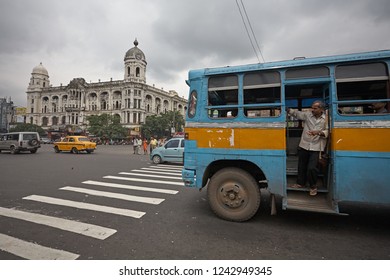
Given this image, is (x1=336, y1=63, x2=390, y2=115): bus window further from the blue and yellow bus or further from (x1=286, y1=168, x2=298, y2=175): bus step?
(x1=286, y1=168, x2=298, y2=175): bus step

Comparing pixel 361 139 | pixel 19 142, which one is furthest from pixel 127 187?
pixel 19 142

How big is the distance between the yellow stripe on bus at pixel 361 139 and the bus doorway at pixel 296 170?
33 cm

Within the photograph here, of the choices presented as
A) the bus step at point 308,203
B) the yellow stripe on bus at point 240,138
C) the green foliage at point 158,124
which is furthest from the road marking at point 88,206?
the green foliage at point 158,124

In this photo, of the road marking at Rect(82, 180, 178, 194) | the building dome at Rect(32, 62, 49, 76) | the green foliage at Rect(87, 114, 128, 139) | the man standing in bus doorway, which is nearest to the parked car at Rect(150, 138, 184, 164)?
the road marking at Rect(82, 180, 178, 194)

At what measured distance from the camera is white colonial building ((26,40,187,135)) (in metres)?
71.8

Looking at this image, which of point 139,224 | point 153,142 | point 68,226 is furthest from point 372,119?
point 153,142

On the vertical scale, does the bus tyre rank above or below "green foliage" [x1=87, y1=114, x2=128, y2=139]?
below

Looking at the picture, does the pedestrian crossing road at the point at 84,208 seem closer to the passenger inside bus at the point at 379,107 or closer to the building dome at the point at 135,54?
the passenger inside bus at the point at 379,107

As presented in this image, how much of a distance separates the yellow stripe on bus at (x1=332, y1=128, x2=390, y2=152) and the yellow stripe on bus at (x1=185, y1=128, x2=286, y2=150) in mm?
893

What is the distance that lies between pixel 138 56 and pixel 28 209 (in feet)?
255

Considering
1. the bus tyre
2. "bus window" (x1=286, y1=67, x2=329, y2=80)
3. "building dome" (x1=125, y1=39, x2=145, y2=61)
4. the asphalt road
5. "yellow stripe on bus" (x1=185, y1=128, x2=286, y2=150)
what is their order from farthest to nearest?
"building dome" (x1=125, y1=39, x2=145, y2=61), the bus tyre, "yellow stripe on bus" (x1=185, y1=128, x2=286, y2=150), "bus window" (x1=286, y1=67, x2=329, y2=80), the asphalt road

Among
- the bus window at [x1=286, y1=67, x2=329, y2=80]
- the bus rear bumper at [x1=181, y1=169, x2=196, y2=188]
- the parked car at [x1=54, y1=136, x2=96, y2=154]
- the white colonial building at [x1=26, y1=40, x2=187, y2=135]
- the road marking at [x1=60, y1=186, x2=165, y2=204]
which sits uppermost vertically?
the white colonial building at [x1=26, y1=40, x2=187, y2=135]

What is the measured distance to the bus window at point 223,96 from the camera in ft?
13.9

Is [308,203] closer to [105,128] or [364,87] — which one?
[364,87]
